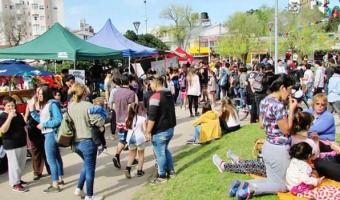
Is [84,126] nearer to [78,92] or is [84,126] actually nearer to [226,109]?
[78,92]

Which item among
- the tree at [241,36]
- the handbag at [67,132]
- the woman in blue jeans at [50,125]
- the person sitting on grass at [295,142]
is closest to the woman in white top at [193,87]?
the person sitting on grass at [295,142]

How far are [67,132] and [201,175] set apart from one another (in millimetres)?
2252

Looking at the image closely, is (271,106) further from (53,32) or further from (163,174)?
(53,32)

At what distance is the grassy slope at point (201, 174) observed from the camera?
17.7 feet

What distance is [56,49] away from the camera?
11594 millimetres

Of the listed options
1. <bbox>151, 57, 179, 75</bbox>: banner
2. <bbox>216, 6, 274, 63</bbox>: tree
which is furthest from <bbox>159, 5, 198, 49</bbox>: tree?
<bbox>151, 57, 179, 75</bbox>: banner

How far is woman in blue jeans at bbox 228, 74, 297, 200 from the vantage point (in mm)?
4301

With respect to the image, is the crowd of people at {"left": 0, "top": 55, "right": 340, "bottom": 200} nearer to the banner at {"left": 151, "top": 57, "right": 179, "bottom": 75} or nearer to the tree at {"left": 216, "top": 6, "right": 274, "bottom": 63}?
the banner at {"left": 151, "top": 57, "right": 179, "bottom": 75}

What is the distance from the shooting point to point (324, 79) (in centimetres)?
1379

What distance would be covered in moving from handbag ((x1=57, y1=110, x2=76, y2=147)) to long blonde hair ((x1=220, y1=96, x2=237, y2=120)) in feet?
15.1

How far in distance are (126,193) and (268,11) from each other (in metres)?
67.8

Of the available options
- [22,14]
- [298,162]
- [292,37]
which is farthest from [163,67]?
[22,14]

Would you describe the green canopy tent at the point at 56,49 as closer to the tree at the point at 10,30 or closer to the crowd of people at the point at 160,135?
the crowd of people at the point at 160,135

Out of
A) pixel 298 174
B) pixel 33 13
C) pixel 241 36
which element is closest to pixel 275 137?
pixel 298 174
